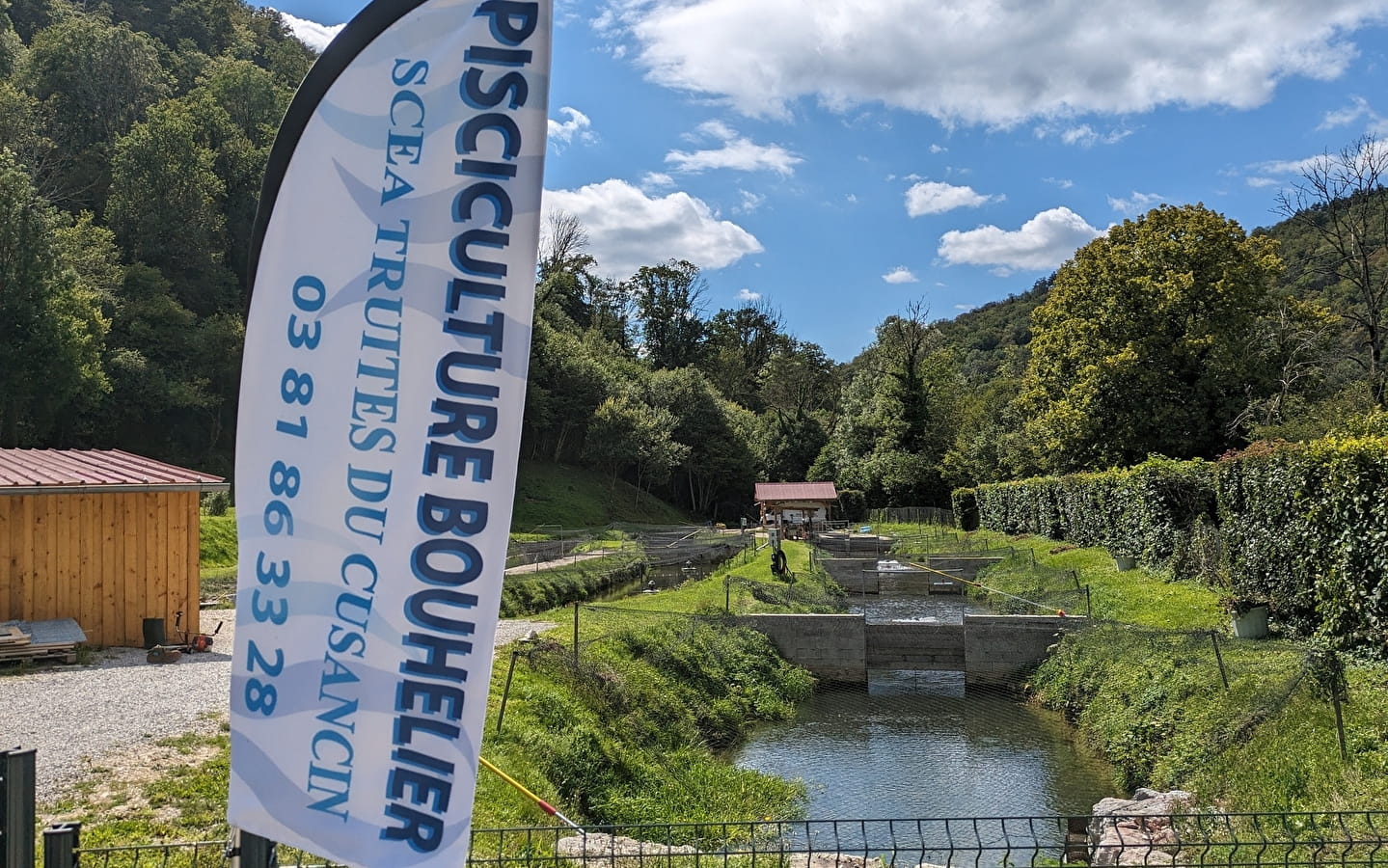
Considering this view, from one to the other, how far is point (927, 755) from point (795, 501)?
147 feet

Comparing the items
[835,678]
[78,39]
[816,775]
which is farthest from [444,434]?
[78,39]

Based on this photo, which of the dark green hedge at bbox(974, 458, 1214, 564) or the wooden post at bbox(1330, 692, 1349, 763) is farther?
the dark green hedge at bbox(974, 458, 1214, 564)

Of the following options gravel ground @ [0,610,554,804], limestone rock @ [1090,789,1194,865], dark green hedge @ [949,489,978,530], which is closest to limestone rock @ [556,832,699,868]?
limestone rock @ [1090,789,1194,865]

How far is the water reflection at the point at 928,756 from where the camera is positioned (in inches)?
495

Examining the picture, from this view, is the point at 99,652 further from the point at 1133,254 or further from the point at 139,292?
the point at 139,292

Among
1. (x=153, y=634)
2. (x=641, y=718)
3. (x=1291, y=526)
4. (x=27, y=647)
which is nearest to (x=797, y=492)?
(x=1291, y=526)

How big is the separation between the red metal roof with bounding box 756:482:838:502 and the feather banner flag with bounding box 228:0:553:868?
185 feet

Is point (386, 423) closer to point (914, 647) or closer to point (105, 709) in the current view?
point (105, 709)

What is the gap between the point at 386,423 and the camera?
3.06 meters

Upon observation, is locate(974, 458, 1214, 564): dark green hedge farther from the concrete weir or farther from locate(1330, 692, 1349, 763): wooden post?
locate(1330, 692, 1349, 763): wooden post

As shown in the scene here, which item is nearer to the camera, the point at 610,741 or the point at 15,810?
the point at 15,810

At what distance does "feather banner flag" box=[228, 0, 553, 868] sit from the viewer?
9.77 feet

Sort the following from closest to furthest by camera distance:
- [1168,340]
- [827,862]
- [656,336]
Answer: [827,862] → [1168,340] → [656,336]

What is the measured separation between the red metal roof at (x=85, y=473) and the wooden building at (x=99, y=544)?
1cm
